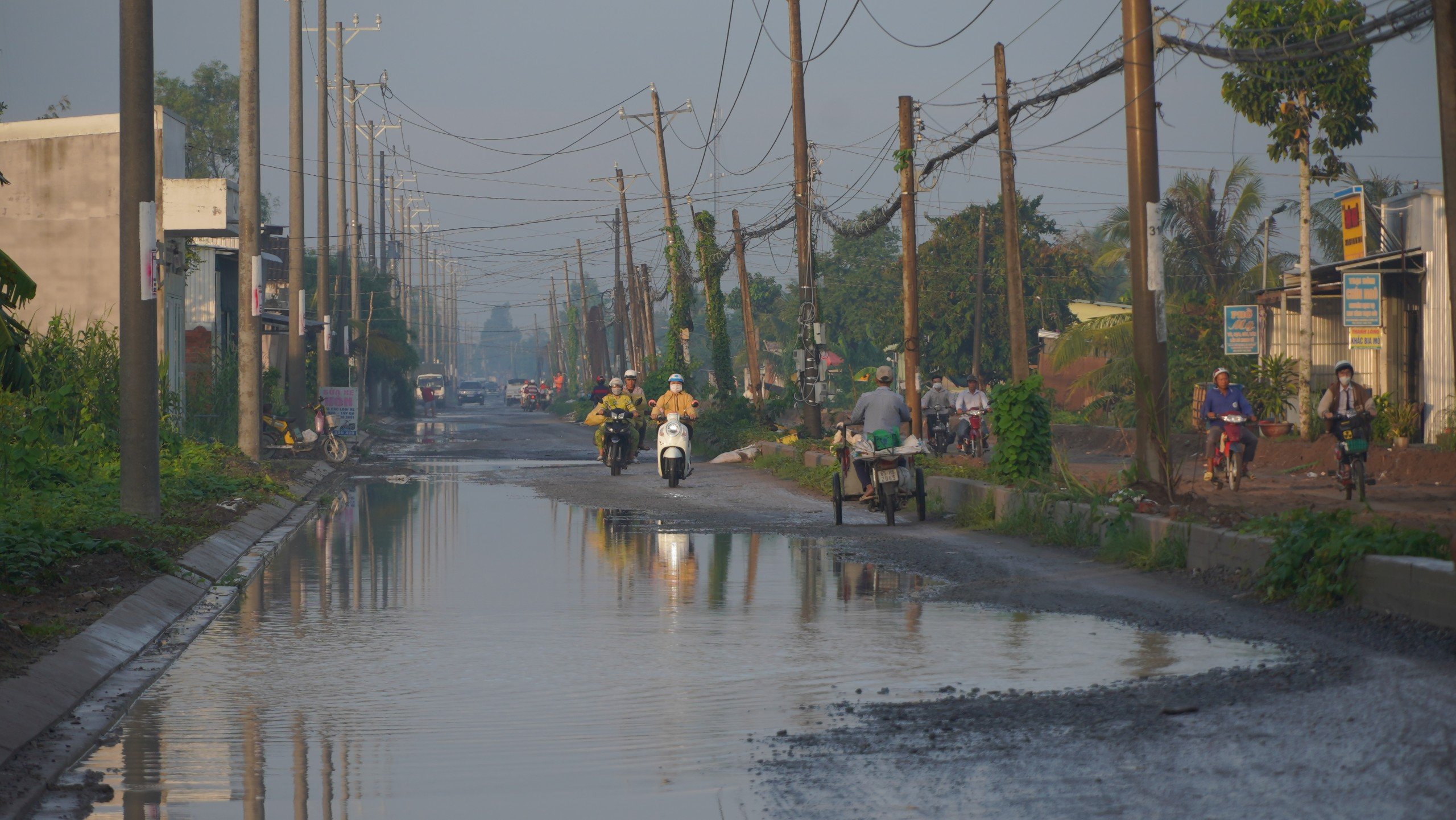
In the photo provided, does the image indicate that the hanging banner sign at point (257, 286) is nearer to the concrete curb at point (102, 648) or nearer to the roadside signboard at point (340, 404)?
the concrete curb at point (102, 648)

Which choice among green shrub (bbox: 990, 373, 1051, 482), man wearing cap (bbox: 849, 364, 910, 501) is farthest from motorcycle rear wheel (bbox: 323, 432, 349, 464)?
green shrub (bbox: 990, 373, 1051, 482)

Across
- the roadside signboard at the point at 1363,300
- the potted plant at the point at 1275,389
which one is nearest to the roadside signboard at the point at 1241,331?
the potted plant at the point at 1275,389

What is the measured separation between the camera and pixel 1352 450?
1712 cm

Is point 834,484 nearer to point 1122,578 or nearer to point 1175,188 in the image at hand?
point 1122,578

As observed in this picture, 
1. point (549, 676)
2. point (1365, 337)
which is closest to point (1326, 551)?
point (549, 676)

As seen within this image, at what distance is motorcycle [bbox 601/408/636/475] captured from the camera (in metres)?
26.4

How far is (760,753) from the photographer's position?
19.2 ft

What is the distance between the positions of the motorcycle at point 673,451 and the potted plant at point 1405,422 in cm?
1154

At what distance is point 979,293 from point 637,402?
90.4 ft

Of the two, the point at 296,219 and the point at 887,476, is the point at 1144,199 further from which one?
the point at 296,219

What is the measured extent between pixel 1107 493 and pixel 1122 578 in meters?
2.90

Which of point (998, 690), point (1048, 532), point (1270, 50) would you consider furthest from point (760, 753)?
point (1270, 50)

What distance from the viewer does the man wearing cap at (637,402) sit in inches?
1069

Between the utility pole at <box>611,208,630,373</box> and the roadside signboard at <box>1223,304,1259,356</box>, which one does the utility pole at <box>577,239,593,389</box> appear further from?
the roadside signboard at <box>1223,304,1259,356</box>
